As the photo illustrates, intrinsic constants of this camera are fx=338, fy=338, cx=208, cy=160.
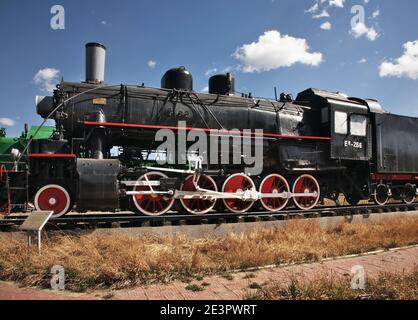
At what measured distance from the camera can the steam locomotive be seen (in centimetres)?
714

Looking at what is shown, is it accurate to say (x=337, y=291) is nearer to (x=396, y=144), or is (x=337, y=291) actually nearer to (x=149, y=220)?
(x=149, y=220)

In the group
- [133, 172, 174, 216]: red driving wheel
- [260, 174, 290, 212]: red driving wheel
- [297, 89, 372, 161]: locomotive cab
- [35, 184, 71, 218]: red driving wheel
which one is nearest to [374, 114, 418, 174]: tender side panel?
[297, 89, 372, 161]: locomotive cab

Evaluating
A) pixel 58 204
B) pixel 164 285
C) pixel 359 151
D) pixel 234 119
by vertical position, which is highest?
pixel 234 119

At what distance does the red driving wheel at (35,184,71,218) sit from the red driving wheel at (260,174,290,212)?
4.85m

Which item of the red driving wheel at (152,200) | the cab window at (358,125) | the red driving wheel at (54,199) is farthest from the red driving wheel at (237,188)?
the cab window at (358,125)

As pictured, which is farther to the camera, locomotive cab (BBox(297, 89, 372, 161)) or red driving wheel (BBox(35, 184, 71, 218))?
locomotive cab (BBox(297, 89, 372, 161))

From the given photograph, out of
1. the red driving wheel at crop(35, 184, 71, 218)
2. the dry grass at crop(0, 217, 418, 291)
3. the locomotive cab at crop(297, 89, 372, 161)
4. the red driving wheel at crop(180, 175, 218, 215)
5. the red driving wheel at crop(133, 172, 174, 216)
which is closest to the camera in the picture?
the dry grass at crop(0, 217, 418, 291)

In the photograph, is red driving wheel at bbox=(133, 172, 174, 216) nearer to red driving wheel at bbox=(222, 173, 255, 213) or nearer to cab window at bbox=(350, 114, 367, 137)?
red driving wheel at bbox=(222, 173, 255, 213)

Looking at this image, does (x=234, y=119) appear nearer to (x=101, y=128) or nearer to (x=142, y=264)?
(x=101, y=128)

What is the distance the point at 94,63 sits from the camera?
8.65m

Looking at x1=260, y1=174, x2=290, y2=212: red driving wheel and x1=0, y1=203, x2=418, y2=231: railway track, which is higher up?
x1=260, y1=174, x2=290, y2=212: red driving wheel

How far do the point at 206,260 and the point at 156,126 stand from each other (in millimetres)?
3694

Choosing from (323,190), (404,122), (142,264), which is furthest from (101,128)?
(404,122)

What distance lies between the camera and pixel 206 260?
5527 mm
